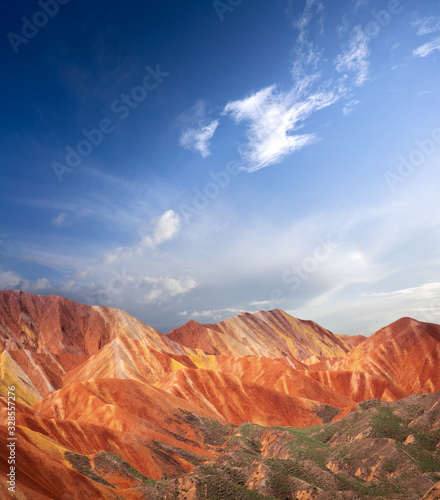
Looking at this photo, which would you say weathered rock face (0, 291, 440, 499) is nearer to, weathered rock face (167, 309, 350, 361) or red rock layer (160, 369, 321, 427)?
red rock layer (160, 369, 321, 427)

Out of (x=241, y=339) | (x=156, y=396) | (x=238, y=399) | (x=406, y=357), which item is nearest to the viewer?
(x=156, y=396)

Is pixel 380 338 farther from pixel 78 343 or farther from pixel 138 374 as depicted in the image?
pixel 78 343

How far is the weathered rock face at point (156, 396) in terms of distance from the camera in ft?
111

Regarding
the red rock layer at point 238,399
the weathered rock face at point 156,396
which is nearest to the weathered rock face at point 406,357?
the weathered rock face at point 156,396

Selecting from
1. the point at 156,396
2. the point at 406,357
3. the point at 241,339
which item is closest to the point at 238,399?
the point at 156,396

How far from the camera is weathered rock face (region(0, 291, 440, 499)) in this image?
3384 centimetres

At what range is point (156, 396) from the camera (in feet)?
224

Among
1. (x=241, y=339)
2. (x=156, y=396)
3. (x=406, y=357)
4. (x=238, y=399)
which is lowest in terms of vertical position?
(x=238, y=399)

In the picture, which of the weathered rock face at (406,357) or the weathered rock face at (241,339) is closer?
the weathered rock face at (406,357)

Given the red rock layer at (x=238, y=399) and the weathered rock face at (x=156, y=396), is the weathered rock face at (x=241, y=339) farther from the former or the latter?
the red rock layer at (x=238, y=399)

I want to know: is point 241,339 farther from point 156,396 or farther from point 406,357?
point 156,396

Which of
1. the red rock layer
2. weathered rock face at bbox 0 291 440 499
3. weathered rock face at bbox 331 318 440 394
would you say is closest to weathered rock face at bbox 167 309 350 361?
weathered rock face at bbox 0 291 440 499

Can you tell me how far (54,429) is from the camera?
45844mm

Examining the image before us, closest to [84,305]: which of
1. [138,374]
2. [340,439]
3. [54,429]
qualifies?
[138,374]
